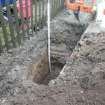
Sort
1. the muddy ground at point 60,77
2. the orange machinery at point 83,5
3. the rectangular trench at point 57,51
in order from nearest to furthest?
the muddy ground at point 60,77, the rectangular trench at point 57,51, the orange machinery at point 83,5

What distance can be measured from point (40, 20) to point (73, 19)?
122 centimetres

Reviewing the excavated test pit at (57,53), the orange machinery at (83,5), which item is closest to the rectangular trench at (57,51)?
the excavated test pit at (57,53)

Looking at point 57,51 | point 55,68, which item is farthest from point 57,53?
point 55,68

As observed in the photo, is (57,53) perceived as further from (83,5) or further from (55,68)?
(83,5)

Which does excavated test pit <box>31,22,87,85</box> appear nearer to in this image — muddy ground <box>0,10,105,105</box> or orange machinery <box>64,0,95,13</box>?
muddy ground <box>0,10,105,105</box>

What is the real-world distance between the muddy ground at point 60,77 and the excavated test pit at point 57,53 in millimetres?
32

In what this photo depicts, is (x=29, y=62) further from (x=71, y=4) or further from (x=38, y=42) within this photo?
(x=71, y=4)

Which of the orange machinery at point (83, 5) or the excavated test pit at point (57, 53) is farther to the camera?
the orange machinery at point (83, 5)

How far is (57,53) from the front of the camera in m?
4.79

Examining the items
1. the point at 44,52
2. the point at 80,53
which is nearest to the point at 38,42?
the point at 44,52

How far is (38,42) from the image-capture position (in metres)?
4.74

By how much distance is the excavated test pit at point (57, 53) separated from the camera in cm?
443

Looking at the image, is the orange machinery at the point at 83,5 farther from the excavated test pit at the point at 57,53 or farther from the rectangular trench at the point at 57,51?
the excavated test pit at the point at 57,53

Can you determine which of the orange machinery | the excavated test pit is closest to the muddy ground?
the excavated test pit
